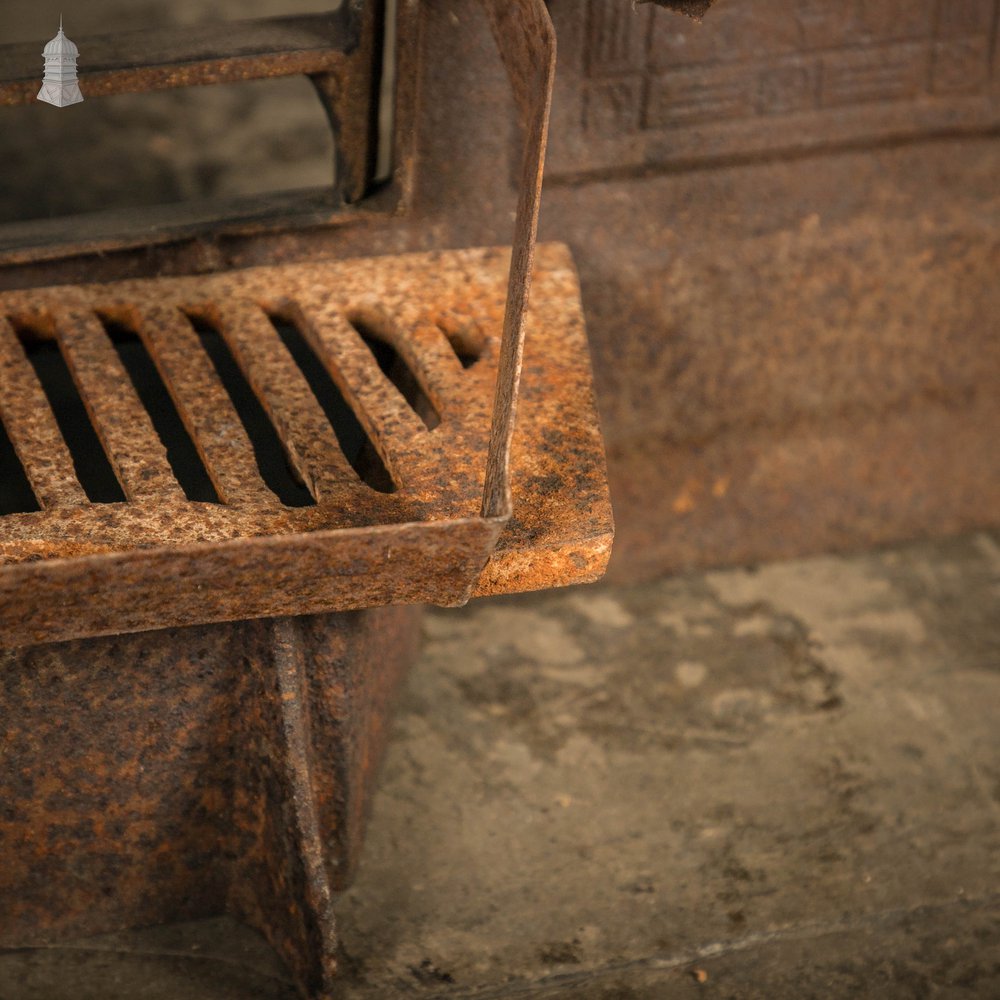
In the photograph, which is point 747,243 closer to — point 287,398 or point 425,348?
point 425,348

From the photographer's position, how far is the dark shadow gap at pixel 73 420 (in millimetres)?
1921

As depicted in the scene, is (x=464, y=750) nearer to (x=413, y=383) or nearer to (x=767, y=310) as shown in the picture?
(x=413, y=383)

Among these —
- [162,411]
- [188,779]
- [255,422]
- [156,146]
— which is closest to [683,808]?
[188,779]

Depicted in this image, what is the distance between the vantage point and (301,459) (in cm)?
165

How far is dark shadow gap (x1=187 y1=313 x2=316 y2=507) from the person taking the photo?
187 cm

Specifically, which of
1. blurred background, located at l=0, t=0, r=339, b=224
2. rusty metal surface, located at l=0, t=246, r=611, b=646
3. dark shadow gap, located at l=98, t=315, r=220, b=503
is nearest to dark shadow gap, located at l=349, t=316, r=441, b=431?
rusty metal surface, located at l=0, t=246, r=611, b=646

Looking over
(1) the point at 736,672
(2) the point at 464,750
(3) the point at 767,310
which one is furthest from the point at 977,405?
(2) the point at 464,750

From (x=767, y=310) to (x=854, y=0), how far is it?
481 millimetres

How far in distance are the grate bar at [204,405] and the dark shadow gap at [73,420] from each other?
0.46 ft

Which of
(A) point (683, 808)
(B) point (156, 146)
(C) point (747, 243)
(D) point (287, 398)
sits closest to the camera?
(D) point (287, 398)

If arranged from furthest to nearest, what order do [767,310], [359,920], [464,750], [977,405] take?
[977,405] → [767,310] → [464,750] → [359,920]

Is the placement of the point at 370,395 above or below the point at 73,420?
above

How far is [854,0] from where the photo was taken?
2.08 metres

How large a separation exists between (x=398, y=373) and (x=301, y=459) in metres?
0.32
